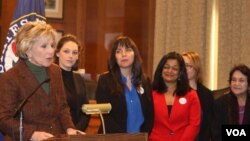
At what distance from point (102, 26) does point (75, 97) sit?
245 cm

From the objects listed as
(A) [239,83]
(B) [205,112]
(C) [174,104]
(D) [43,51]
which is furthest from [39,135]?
(A) [239,83]

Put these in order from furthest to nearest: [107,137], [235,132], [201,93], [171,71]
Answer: [201,93] → [171,71] → [235,132] → [107,137]

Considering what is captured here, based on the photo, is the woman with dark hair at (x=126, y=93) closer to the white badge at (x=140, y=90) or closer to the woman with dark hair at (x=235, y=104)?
the white badge at (x=140, y=90)

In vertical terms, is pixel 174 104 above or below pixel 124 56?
below

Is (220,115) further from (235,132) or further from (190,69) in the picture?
(235,132)

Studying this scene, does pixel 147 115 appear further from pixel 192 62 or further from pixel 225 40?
pixel 225 40

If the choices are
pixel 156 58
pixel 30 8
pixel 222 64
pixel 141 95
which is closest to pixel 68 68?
pixel 141 95

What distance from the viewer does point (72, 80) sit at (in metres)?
4.28

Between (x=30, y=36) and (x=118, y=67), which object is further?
(x=118, y=67)

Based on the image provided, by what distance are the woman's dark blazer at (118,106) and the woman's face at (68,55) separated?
300mm

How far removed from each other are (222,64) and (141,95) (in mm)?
2358

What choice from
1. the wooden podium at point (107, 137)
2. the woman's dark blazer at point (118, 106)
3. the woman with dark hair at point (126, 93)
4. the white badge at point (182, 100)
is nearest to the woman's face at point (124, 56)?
the woman with dark hair at point (126, 93)

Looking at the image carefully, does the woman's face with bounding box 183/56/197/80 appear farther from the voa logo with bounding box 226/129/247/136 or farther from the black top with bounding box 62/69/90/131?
the voa logo with bounding box 226/129/247/136

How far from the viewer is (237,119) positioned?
4.43 m
